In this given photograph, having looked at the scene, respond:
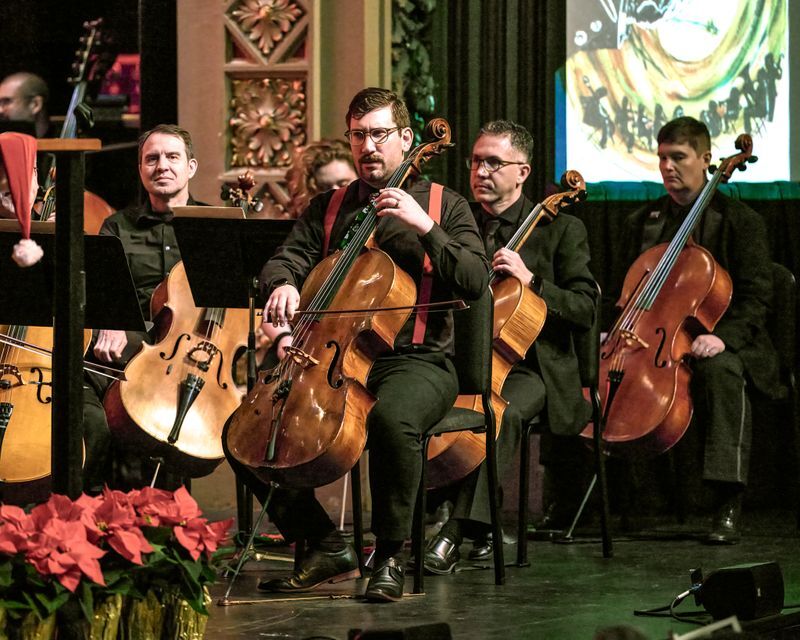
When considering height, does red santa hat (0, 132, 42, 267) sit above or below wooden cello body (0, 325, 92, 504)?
above

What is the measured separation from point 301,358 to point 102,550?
108 centimetres

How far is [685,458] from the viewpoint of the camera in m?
5.55

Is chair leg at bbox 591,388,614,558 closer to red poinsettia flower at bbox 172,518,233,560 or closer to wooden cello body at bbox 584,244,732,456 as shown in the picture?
wooden cello body at bbox 584,244,732,456

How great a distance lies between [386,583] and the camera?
3.55 meters

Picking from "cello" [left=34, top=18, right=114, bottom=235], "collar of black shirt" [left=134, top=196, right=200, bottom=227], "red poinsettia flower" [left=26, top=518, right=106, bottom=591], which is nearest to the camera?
"red poinsettia flower" [left=26, top=518, right=106, bottom=591]

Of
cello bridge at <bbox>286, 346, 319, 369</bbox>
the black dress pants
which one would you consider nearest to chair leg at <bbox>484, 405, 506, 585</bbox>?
the black dress pants

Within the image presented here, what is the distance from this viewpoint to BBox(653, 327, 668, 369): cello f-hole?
4648 mm

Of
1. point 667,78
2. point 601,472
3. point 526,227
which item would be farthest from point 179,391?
point 667,78

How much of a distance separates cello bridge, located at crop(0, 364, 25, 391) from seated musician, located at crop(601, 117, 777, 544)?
224 cm

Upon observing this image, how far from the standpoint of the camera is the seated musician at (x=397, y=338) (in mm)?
3613

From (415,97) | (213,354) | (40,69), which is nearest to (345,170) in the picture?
(415,97)

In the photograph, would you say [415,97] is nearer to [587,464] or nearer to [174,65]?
[174,65]

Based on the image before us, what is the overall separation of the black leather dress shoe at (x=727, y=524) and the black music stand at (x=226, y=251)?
71.2 inches

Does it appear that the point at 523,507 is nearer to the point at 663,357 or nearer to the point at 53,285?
the point at 663,357
